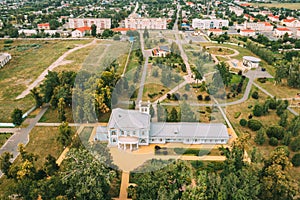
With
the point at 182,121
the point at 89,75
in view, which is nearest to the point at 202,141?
the point at 182,121

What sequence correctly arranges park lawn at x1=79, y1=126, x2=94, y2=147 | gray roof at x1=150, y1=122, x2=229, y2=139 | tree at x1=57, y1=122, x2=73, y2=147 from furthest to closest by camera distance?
park lawn at x1=79, y1=126, x2=94, y2=147
gray roof at x1=150, y1=122, x2=229, y2=139
tree at x1=57, y1=122, x2=73, y2=147

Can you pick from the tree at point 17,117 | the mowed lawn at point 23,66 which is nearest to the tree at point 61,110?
the tree at point 17,117

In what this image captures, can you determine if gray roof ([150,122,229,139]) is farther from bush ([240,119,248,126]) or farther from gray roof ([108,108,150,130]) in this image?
bush ([240,119,248,126])

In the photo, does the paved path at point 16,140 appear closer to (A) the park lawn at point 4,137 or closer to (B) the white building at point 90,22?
(A) the park lawn at point 4,137

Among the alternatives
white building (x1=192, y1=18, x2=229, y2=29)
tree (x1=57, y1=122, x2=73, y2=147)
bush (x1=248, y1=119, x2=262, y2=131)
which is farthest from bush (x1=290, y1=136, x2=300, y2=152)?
white building (x1=192, y1=18, x2=229, y2=29)

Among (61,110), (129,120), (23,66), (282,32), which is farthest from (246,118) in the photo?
(282,32)

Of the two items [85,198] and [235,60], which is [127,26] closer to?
[235,60]
